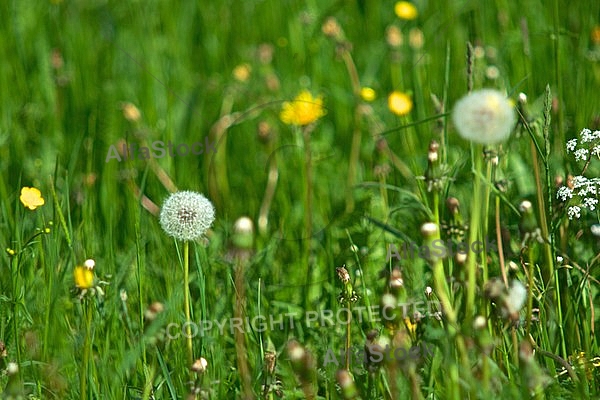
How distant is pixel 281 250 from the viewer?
200 centimetres

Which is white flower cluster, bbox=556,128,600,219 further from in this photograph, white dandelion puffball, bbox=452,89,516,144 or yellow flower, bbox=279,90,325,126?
yellow flower, bbox=279,90,325,126

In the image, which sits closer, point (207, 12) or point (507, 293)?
point (507, 293)

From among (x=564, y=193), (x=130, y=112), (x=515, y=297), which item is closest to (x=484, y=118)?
(x=515, y=297)

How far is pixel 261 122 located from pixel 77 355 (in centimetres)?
113

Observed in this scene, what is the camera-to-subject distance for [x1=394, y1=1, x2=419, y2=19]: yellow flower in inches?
113

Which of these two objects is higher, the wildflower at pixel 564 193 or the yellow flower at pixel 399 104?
the yellow flower at pixel 399 104

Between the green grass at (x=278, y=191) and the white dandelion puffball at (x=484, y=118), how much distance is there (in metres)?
0.13

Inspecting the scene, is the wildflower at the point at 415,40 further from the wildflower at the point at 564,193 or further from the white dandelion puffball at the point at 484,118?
the white dandelion puffball at the point at 484,118

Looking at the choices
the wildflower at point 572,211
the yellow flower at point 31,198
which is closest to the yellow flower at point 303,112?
the yellow flower at point 31,198

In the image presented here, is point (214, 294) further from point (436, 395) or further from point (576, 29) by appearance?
point (576, 29)

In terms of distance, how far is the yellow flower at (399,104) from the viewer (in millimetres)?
2242

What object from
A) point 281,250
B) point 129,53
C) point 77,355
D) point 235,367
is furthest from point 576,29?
point 77,355

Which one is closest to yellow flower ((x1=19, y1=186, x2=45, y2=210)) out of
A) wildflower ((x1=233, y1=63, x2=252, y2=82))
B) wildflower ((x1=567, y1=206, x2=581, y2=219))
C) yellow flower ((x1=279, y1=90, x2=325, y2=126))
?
yellow flower ((x1=279, y1=90, x2=325, y2=126))

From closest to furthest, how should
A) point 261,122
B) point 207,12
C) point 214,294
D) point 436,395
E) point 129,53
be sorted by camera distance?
point 436,395 < point 214,294 < point 261,122 < point 129,53 < point 207,12
